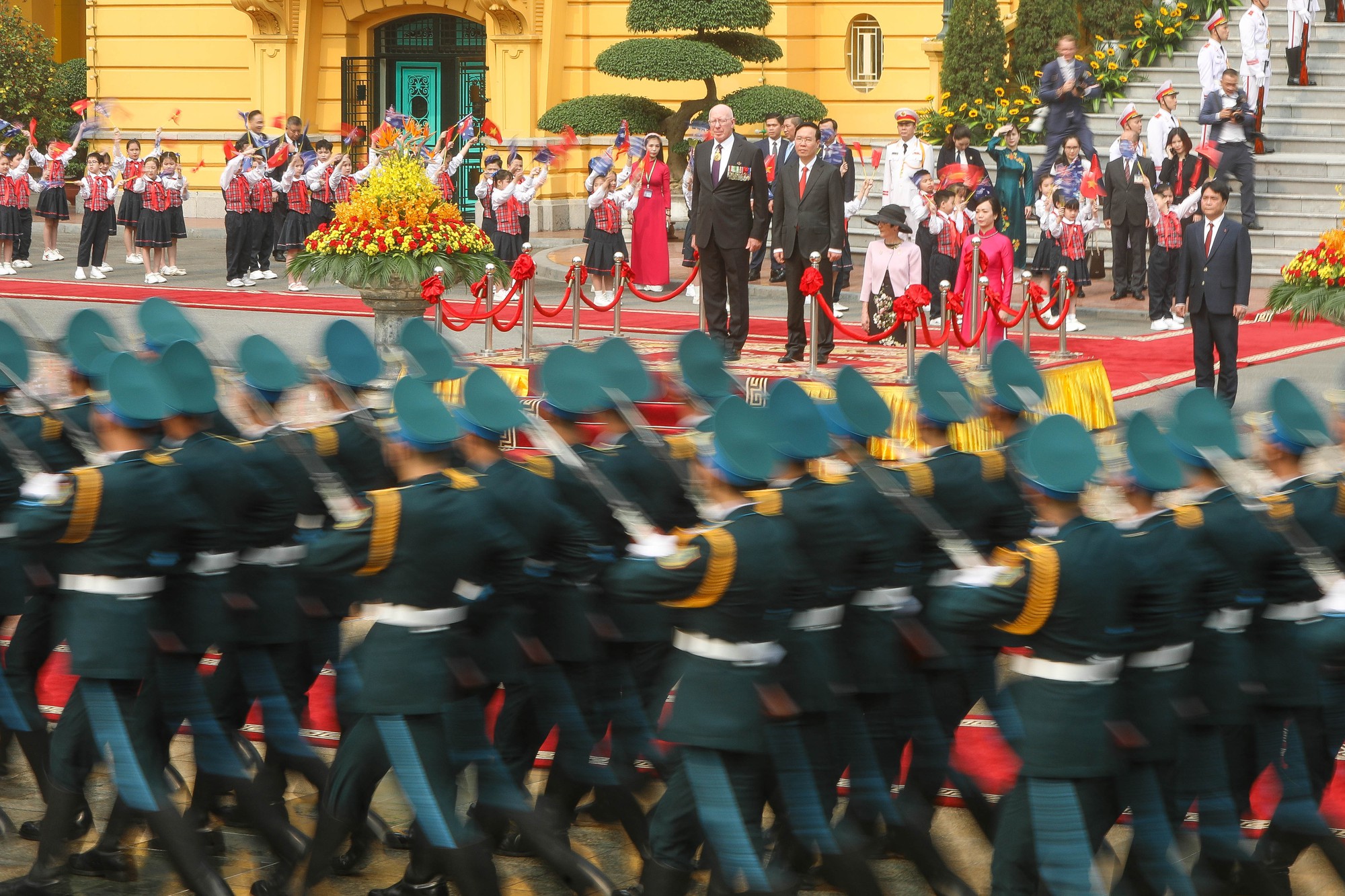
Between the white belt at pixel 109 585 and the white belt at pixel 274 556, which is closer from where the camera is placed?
the white belt at pixel 109 585

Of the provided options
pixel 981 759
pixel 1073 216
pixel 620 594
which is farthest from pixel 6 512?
pixel 1073 216

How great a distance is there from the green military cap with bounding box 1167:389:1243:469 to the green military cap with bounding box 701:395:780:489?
4.00ft

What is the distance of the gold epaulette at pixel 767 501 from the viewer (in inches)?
196

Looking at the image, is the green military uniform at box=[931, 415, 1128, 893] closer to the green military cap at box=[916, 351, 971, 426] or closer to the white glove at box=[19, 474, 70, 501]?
the green military cap at box=[916, 351, 971, 426]

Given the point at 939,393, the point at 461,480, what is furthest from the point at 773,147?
the point at 461,480

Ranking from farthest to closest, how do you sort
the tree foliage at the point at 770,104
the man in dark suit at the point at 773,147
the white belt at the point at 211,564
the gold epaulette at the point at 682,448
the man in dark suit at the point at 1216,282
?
the tree foliage at the point at 770,104, the man in dark suit at the point at 773,147, the man in dark suit at the point at 1216,282, the gold epaulette at the point at 682,448, the white belt at the point at 211,564

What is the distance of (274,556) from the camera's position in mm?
5762

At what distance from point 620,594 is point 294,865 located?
57.5 inches

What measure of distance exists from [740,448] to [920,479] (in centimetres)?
97

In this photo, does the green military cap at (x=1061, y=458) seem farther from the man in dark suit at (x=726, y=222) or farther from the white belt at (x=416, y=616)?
the man in dark suit at (x=726, y=222)

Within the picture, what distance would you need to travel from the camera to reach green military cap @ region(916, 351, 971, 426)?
5.91 m

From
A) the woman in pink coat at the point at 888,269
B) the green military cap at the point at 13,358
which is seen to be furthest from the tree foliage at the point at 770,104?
the green military cap at the point at 13,358

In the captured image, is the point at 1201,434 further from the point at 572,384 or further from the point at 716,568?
the point at 572,384

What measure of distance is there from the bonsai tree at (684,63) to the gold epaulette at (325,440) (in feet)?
57.8
